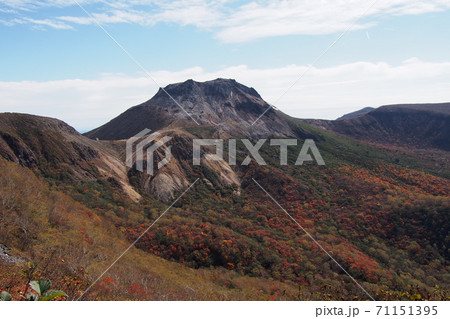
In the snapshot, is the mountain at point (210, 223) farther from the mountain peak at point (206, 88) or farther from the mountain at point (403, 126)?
the mountain at point (403, 126)

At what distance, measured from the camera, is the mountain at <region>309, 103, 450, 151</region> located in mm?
118812

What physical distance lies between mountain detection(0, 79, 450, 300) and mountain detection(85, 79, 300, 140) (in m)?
10.7

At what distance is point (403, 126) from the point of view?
130625 mm

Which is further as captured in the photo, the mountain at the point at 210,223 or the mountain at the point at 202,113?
the mountain at the point at 202,113

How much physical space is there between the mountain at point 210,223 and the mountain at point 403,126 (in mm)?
53360

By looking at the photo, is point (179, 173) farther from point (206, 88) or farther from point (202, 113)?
point (206, 88)

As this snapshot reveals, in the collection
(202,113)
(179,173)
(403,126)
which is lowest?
(179,173)

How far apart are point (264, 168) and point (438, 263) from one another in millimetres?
29451

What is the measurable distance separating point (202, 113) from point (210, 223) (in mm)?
56156

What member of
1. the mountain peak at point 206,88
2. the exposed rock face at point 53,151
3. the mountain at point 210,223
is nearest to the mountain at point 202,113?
the mountain peak at point 206,88

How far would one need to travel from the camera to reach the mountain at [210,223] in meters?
13.5

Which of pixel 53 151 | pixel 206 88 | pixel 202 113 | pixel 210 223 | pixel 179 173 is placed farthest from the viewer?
pixel 206 88

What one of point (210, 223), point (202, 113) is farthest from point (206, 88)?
point (210, 223)

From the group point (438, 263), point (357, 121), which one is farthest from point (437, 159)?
point (438, 263)
